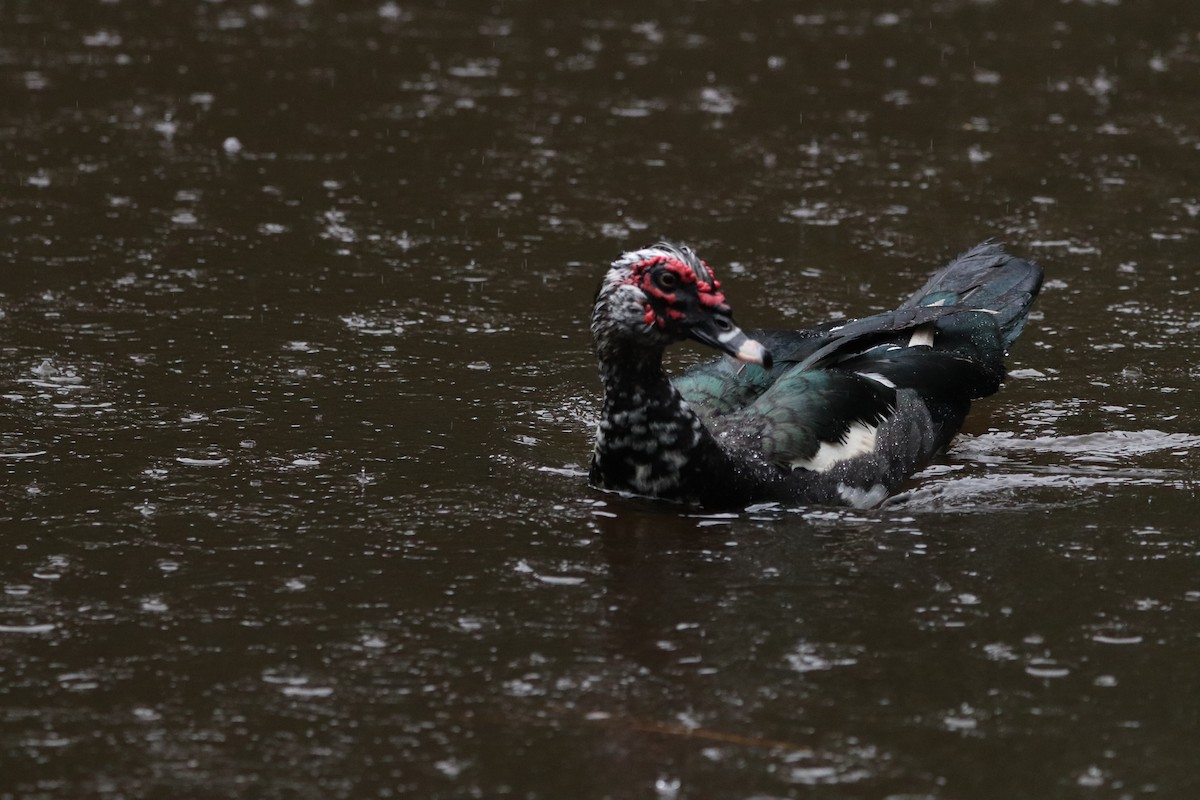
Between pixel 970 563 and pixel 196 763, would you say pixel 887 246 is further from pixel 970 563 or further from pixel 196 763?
pixel 196 763

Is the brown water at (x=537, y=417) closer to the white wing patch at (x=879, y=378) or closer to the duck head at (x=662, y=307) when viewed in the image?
the white wing patch at (x=879, y=378)

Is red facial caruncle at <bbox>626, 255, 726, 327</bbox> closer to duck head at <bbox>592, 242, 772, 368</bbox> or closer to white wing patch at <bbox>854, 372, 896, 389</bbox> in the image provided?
duck head at <bbox>592, 242, 772, 368</bbox>

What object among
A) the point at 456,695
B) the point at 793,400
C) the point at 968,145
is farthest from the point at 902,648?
the point at 968,145

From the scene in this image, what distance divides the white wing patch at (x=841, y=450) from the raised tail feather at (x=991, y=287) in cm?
116

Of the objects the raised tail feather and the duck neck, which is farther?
the raised tail feather

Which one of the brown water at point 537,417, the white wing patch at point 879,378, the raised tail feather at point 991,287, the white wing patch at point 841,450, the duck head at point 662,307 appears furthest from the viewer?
the raised tail feather at point 991,287

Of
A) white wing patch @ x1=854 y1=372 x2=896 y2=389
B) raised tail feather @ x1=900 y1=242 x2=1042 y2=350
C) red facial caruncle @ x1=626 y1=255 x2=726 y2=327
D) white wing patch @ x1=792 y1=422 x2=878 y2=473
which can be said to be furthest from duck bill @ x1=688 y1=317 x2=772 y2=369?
raised tail feather @ x1=900 y1=242 x2=1042 y2=350

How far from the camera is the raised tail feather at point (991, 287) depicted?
320 inches

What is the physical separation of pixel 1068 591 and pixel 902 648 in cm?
78

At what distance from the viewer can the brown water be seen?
507 cm

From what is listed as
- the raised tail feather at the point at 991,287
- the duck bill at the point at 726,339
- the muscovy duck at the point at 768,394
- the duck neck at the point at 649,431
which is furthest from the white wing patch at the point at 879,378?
the duck neck at the point at 649,431

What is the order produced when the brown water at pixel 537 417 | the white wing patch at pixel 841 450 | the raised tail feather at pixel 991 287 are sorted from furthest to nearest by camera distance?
the raised tail feather at pixel 991 287
the white wing patch at pixel 841 450
the brown water at pixel 537 417

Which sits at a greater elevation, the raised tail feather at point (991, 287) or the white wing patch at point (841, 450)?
the raised tail feather at point (991, 287)

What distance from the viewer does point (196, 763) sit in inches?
191
